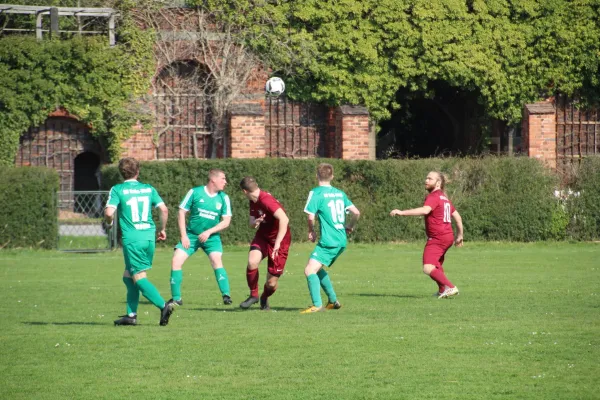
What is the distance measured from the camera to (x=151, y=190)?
37.6ft

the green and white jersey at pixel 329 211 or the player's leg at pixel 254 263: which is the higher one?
the green and white jersey at pixel 329 211

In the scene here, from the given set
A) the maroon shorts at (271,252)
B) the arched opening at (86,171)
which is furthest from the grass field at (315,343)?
the arched opening at (86,171)

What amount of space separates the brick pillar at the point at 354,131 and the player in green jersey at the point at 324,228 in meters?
20.3

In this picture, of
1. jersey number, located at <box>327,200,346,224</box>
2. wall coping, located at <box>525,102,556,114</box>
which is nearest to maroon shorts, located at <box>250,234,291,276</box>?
jersey number, located at <box>327,200,346,224</box>

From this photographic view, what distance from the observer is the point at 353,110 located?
33406 mm

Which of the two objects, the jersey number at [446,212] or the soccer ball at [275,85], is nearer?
the jersey number at [446,212]

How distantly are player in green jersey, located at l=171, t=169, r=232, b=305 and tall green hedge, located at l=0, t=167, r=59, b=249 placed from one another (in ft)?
36.8

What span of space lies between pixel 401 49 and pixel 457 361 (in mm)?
25311

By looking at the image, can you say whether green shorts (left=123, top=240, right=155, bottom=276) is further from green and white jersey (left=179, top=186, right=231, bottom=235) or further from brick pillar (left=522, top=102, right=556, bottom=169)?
brick pillar (left=522, top=102, right=556, bottom=169)

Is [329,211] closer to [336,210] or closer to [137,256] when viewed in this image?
[336,210]

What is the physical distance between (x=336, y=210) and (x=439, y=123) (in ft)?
87.2

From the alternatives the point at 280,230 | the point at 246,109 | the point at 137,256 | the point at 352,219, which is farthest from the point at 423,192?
the point at 137,256

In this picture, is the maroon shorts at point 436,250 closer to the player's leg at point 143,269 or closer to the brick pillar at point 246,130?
the player's leg at point 143,269

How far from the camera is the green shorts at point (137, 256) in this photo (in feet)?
36.6
